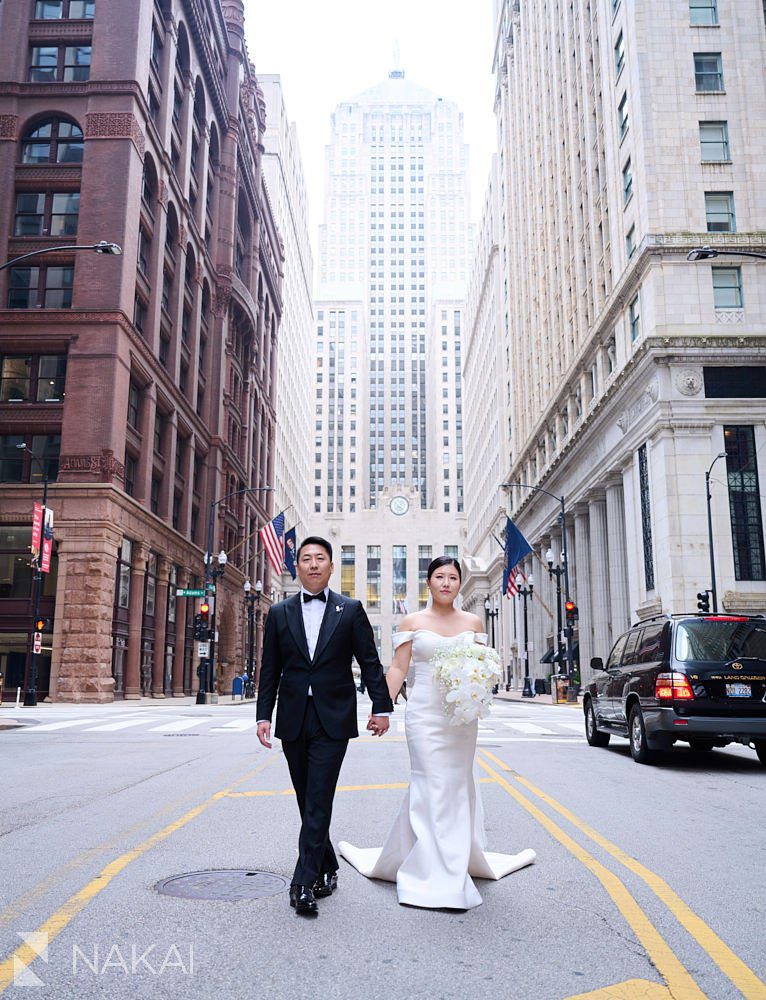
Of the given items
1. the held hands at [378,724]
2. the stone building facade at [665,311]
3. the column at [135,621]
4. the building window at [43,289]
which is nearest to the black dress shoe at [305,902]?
the held hands at [378,724]

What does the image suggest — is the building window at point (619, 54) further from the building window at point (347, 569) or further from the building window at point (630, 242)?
the building window at point (347, 569)

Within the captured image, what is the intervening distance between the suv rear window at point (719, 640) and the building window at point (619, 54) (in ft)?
123

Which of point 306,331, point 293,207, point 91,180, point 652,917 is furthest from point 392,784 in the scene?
point 306,331

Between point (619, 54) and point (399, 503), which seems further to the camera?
point (399, 503)

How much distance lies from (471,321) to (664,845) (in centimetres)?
11702

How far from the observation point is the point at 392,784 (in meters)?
11.2

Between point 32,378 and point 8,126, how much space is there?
11.4 metres

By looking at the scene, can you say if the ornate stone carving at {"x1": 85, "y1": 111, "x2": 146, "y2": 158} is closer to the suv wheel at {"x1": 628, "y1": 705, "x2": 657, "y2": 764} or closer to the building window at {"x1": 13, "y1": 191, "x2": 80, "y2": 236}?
the building window at {"x1": 13, "y1": 191, "x2": 80, "y2": 236}

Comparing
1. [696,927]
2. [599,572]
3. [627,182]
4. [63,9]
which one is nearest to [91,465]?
[63,9]

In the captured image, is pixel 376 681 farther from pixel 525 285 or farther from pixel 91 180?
pixel 525 285

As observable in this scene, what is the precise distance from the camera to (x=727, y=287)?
3853 centimetres

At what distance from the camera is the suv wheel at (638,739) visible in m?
13.5

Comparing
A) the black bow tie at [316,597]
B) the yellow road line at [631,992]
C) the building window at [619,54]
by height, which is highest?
the building window at [619,54]

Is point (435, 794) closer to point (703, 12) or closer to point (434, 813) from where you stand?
point (434, 813)
